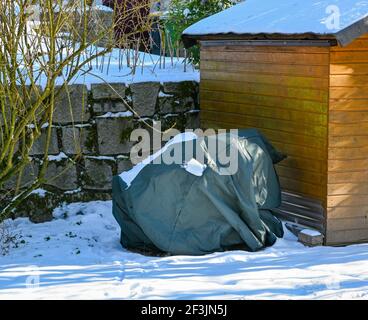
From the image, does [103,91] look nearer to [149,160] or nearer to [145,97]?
[145,97]

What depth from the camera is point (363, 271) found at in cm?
660

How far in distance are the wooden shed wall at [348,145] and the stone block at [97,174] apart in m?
2.90

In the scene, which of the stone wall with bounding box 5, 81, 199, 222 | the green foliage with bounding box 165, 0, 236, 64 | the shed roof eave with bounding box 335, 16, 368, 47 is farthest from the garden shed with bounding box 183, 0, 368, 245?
the green foliage with bounding box 165, 0, 236, 64

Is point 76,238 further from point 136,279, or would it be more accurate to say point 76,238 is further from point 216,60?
point 216,60

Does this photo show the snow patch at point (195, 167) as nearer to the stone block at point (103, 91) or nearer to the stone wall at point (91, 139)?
the stone wall at point (91, 139)

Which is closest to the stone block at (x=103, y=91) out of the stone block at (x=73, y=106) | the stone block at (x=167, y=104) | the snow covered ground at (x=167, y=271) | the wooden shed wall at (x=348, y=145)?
the stone block at (x=73, y=106)

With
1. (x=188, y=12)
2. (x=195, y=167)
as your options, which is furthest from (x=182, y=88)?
(x=195, y=167)

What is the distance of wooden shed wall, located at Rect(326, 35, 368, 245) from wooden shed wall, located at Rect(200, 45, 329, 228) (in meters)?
0.09

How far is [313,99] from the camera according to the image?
757 centimetres

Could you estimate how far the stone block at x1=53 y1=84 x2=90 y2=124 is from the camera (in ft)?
29.4

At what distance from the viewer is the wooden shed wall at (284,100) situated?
753cm

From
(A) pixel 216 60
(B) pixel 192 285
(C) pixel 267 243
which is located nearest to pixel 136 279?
(B) pixel 192 285

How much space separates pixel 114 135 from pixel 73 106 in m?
0.60

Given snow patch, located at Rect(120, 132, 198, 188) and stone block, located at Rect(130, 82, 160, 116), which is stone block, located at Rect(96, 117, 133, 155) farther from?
snow patch, located at Rect(120, 132, 198, 188)
